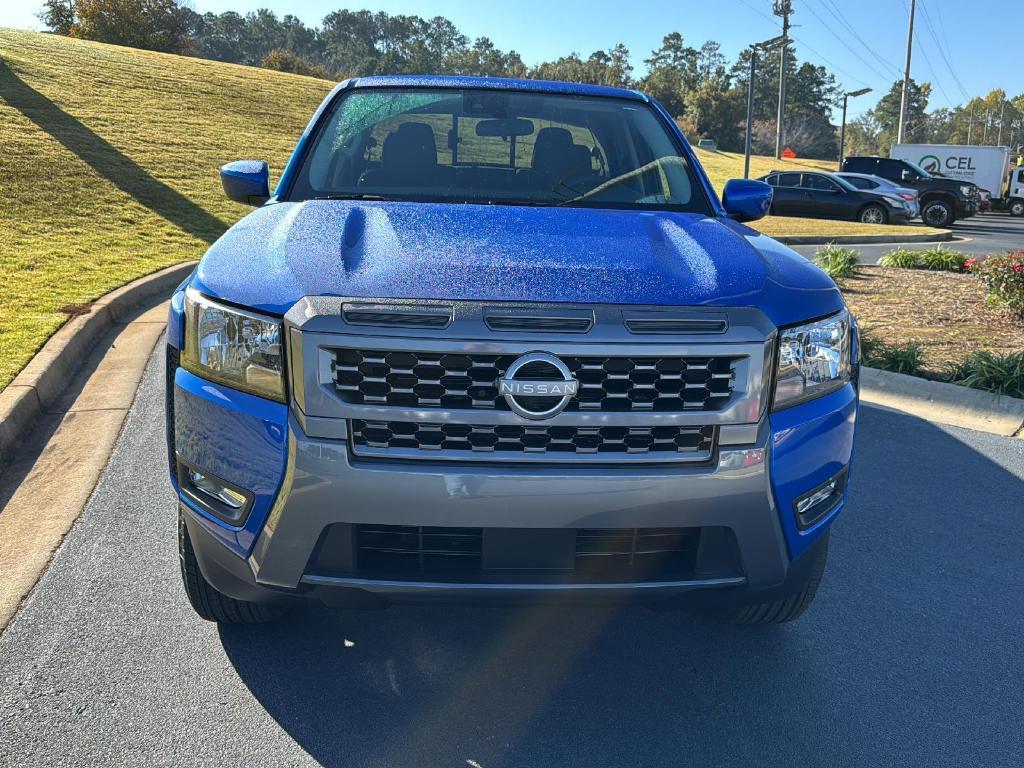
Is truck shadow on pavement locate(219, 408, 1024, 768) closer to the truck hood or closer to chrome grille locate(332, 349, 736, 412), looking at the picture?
chrome grille locate(332, 349, 736, 412)

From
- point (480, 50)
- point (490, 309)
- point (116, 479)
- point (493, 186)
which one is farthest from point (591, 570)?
point (480, 50)

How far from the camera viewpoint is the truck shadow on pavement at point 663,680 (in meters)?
2.48

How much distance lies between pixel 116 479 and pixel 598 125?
2796 mm

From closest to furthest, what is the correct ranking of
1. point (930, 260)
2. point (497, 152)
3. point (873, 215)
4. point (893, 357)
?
point (497, 152) → point (893, 357) → point (930, 260) → point (873, 215)

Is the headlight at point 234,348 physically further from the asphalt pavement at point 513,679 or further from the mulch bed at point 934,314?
the mulch bed at point 934,314

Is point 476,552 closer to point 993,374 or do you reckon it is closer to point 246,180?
point 246,180

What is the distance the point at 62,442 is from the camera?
4.80m

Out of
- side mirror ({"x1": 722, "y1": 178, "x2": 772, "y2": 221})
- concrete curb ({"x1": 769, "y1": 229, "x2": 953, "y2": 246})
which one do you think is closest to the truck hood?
side mirror ({"x1": 722, "y1": 178, "x2": 772, "y2": 221})

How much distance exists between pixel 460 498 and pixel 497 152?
6.44 feet

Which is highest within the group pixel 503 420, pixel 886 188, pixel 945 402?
pixel 886 188

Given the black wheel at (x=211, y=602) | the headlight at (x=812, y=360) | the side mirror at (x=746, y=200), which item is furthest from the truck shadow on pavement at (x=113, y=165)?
the headlight at (x=812, y=360)

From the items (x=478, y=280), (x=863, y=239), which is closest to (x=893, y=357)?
(x=478, y=280)

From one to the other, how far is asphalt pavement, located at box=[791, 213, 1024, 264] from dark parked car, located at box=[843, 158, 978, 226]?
509 millimetres

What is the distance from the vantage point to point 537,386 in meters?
2.20
